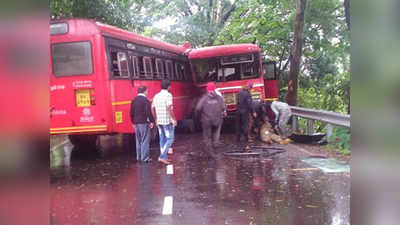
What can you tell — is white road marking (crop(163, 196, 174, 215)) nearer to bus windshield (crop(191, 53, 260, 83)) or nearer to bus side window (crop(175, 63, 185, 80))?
bus windshield (crop(191, 53, 260, 83))

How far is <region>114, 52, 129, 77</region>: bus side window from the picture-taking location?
428 inches

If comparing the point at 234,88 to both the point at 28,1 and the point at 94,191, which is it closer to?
the point at 94,191

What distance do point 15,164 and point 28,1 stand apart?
0.75 m

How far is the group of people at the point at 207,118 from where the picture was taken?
9.31m

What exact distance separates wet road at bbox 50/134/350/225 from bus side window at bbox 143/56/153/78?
12.2ft

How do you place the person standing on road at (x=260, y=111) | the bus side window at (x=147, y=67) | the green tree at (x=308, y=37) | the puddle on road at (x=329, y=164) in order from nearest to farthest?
the puddle on road at (x=329, y=164), the person standing on road at (x=260, y=111), the bus side window at (x=147, y=67), the green tree at (x=308, y=37)

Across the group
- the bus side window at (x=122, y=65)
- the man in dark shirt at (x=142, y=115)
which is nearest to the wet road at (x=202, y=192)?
the man in dark shirt at (x=142, y=115)

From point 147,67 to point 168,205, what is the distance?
7505mm

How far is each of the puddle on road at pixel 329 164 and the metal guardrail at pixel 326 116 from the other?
45.9 inches

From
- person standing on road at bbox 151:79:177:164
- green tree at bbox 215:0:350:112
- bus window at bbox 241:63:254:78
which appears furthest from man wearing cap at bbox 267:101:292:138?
person standing on road at bbox 151:79:177:164

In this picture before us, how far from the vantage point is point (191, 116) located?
56.8 ft

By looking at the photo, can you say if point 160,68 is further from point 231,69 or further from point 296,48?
point 296,48

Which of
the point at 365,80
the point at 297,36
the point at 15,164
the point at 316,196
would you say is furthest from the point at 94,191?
the point at 297,36

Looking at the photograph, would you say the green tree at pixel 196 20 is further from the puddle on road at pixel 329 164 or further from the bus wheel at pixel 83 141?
the puddle on road at pixel 329 164
